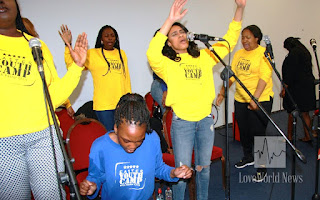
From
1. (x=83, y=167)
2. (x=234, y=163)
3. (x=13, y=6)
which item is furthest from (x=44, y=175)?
(x=234, y=163)

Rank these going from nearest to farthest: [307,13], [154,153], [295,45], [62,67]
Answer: [154,153], [62,67], [295,45], [307,13]

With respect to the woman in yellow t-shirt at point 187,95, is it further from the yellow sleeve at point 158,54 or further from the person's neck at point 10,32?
the person's neck at point 10,32

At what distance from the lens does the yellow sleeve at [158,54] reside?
2.11m

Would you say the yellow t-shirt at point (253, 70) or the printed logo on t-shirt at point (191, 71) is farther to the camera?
the yellow t-shirt at point (253, 70)

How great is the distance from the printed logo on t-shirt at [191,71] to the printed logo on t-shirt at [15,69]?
1.22 metres

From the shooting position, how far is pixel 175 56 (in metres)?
2.43

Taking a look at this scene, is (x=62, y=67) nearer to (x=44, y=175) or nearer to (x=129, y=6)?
(x=129, y=6)

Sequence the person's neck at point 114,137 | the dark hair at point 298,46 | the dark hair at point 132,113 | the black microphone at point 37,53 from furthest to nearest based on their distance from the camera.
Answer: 1. the dark hair at point 298,46
2. the person's neck at point 114,137
3. the dark hair at point 132,113
4. the black microphone at point 37,53

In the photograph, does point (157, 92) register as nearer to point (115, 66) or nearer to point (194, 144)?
point (115, 66)

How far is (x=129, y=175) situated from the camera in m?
1.77

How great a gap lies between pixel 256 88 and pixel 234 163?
128 cm

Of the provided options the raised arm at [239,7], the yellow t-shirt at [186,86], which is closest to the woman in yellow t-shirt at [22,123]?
the yellow t-shirt at [186,86]

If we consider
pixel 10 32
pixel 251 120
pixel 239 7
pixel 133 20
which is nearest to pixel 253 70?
pixel 251 120

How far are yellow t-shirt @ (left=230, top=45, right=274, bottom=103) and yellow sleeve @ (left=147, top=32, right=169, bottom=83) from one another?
53.4 inches
